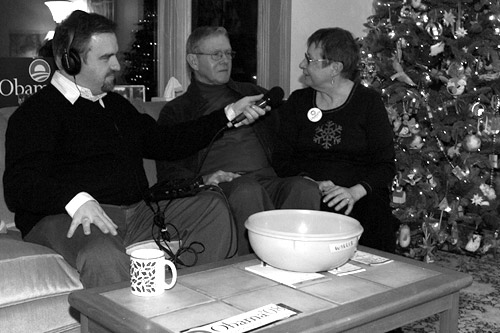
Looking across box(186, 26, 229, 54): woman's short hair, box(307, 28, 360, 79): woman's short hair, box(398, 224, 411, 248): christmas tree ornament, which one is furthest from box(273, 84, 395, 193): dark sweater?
box(398, 224, 411, 248): christmas tree ornament

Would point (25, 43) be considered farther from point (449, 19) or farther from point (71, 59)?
point (449, 19)

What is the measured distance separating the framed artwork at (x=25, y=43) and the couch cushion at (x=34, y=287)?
192cm

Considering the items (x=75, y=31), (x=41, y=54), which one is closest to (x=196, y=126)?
(x=75, y=31)

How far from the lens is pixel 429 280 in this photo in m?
1.87

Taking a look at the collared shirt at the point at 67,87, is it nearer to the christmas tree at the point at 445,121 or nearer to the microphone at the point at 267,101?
the microphone at the point at 267,101

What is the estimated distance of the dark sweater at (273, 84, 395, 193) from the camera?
9.54ft

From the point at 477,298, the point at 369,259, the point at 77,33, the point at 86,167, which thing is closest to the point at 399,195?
the point at 477,298

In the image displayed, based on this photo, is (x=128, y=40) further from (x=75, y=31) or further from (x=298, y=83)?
(x=75, y=31)

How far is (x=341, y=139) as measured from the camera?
9.56 ft

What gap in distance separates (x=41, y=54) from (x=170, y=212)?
1.44 metres

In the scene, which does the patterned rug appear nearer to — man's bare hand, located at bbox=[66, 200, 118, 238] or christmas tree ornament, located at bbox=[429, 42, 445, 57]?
christmas tree ornament, located at bbox=[429, 42, 445, 57]

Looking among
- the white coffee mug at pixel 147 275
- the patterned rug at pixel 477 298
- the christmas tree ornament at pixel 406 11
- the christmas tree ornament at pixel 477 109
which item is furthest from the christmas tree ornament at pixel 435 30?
the white coffee mug at pixel 147 275

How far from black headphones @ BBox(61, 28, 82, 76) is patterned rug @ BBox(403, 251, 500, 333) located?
156cm

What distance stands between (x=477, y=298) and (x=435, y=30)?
150 cm
